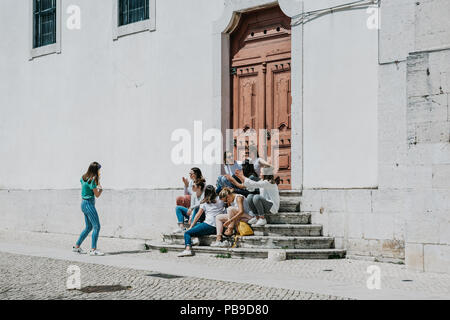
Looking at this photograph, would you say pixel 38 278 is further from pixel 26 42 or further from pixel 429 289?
pixel 26 42

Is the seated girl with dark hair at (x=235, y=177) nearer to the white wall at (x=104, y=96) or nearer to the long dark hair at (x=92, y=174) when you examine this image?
the white wall at (x=104, y=96)

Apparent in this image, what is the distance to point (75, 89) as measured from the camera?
14609 mm

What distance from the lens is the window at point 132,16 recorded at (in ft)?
43.5

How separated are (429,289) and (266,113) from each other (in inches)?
206

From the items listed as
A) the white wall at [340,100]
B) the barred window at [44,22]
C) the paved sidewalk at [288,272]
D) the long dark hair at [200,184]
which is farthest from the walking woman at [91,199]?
the barred window at [44,22]

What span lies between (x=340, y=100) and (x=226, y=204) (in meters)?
2.50

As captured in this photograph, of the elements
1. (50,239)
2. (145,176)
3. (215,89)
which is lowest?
(50,239)

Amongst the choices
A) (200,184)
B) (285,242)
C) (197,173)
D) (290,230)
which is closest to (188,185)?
(197,173)

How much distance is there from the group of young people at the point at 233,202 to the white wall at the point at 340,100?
0.75m

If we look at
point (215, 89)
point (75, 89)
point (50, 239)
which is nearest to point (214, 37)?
point (215, 89)

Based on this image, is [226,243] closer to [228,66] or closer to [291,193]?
[291,193]

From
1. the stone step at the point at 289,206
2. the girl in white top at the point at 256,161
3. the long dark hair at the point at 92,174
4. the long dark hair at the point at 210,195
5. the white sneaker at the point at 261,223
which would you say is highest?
the girl in white top at the point at 256,161

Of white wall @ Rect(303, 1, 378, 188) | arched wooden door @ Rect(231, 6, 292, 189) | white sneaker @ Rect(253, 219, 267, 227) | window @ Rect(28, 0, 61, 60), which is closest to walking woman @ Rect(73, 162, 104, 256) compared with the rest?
white sneaker @ Rect(253, 219, 267, 227)

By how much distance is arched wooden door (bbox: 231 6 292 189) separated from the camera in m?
11.4
